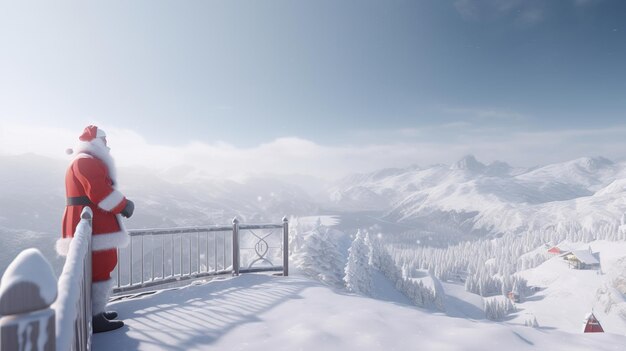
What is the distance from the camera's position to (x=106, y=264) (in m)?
Result: 3.97

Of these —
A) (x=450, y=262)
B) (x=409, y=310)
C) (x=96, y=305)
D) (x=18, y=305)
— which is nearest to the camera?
(x=18, y=305)

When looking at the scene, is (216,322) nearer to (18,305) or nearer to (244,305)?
(244,305)

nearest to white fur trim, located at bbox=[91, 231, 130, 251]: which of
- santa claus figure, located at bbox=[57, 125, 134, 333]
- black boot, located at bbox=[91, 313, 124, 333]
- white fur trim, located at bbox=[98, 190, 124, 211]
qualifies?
santa claus figure, located at bbox=[57, 125, 134, 333]

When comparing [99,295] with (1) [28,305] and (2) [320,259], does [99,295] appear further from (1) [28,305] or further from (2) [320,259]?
(2) [320,259]

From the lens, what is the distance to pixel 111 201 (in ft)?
12.9

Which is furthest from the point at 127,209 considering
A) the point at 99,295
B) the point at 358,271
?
the point at 358,271

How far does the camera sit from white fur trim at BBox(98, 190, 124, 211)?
388 centimetres

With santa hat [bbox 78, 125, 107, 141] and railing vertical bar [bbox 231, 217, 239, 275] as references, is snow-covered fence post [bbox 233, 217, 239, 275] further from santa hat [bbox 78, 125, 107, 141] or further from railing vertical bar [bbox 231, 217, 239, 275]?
santa hat [bbox 78, 125, 107, 141]

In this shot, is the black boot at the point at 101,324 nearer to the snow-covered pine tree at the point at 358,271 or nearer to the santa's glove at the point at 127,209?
the santa's glove at the point at 127,209

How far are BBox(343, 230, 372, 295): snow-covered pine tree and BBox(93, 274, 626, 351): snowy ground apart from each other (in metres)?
21.7

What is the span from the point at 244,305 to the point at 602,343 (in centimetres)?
510

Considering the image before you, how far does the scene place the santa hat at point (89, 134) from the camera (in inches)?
164

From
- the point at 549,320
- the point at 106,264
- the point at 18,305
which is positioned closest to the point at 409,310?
the point at 106,264

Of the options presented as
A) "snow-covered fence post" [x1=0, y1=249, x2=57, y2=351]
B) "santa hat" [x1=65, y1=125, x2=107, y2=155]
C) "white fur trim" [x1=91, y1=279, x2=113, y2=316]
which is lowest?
"white fur trim" [x1=91, y1=279, x2=113, y2=316]
